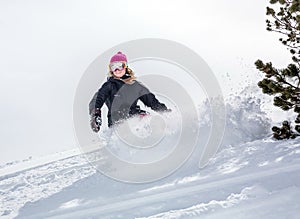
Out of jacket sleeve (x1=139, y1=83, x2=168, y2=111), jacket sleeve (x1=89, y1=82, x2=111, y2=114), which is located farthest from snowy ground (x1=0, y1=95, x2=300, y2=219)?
jacket sleeve (x1=89, y1=82, x2=111, y2=114)

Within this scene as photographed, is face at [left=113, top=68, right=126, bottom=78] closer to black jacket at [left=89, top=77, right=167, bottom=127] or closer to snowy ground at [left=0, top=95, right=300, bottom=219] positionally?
black jacket at [left=89, top=77, right=167, bottom=127]

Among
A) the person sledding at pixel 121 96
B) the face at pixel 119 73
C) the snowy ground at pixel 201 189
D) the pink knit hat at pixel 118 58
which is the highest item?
the pink knit hat at pixel 118 58

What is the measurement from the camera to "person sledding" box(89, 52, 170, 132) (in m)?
7.02

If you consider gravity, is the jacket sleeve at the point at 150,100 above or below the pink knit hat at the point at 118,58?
below

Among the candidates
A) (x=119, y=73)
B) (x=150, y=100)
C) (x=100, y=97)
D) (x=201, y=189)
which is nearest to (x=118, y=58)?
(x=119, y=73)

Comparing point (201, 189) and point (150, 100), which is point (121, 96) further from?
point (201, 189)

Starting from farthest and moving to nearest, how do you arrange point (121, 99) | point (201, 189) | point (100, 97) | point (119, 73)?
point (201, 189)
point (119, 73)
point (121, 99)
point (100, 97)

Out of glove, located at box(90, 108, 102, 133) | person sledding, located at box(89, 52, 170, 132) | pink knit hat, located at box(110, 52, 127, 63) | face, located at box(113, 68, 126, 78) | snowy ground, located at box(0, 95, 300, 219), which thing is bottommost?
snowy ground, located at box(0, 95, 300, 219)

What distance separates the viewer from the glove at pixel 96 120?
21.1 ft

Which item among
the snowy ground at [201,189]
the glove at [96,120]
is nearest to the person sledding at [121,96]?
the glove at [96,120]

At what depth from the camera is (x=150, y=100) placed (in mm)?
7609

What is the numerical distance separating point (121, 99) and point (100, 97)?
0.45 m

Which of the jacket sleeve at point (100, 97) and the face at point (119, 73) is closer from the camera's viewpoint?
the jacket sleeve at point (100, 97)

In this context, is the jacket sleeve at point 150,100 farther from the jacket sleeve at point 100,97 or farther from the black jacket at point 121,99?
the jacket sleeve at point 100,97
